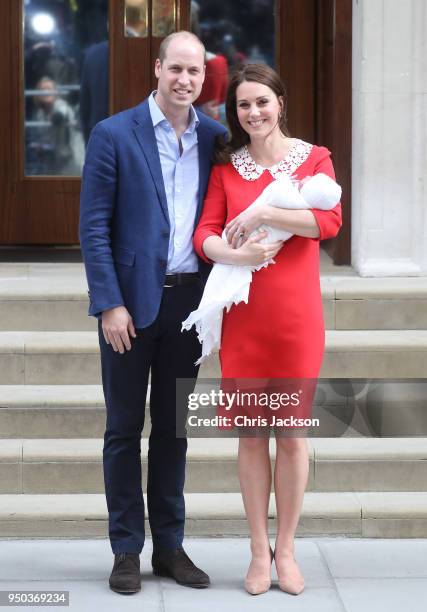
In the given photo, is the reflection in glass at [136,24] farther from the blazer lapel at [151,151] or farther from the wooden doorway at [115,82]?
the blazer lapel at [151,151]

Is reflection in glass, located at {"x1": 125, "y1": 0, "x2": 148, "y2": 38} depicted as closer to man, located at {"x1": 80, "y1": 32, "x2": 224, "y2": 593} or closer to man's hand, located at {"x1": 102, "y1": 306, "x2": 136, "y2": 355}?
man, located at {"x1": 80, "y1": 32, "x2": 224, "y2": 593}

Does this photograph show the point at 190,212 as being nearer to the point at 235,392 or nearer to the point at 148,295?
the point at 148,295

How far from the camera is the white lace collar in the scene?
453 centimetres

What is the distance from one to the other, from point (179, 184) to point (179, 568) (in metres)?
1.41

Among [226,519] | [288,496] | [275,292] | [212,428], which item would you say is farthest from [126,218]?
[212,428]

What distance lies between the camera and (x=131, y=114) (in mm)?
4570

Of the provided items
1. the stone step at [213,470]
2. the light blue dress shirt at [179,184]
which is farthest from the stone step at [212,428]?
the light blue dress shirt at [179,184]

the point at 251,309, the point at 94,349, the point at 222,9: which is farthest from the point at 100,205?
the point at 222,9

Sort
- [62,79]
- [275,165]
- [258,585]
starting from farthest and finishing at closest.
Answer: [62,79] → [258,585] → [275,165]

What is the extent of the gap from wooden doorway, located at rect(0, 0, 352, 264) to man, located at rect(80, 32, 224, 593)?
9.48ft

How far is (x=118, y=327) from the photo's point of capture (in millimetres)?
4492

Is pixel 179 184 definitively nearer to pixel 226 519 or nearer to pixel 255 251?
pixel 255 251

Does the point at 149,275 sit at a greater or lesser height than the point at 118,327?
greater

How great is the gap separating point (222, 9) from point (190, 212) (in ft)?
11.8
